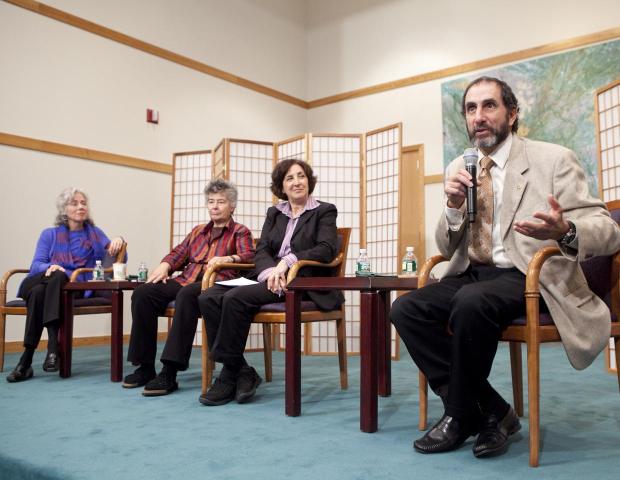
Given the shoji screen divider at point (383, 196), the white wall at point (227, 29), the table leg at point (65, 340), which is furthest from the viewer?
the white wall at point (227, 29)

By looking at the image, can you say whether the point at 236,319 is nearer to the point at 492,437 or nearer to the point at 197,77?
the point at 492,437

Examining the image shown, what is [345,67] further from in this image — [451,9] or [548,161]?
[548,161]

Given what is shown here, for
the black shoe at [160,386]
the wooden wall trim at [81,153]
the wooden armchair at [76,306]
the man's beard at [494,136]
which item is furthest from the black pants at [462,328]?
the wooden wall trim at [81,153]

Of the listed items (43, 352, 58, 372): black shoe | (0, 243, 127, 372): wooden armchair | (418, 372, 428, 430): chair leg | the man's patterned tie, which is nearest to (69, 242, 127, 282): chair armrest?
(0, 243, 127, 372): wooden armchair

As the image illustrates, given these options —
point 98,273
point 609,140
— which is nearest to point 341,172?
point 609,140

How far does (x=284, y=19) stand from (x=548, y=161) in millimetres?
6488

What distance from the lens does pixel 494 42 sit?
21.1 ft

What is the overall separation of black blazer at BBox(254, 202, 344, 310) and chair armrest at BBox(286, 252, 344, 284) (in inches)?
1.0

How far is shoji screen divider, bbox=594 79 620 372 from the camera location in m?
3.86

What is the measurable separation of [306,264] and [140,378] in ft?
3.80

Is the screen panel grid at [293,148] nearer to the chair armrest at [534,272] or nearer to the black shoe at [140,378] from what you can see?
the black shoe at [140,378]

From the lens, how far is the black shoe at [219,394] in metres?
2.65

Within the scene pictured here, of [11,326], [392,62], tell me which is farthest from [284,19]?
[11,326]

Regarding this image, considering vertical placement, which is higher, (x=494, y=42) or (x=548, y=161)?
(x=494, y=42)
